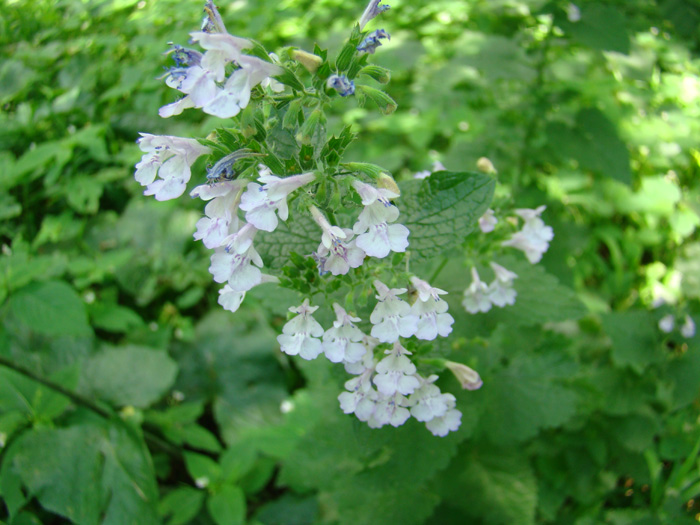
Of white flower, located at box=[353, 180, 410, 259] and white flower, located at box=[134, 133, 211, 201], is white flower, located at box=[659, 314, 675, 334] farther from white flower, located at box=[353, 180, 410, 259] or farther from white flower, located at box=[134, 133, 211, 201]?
white flower, located at box=[134, 133, 211, 201]

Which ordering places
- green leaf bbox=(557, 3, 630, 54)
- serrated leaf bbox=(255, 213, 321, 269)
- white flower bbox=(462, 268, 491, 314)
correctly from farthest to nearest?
1. green leaf bbox=(557, 3, 630, 54)
2. white flower bbox=(462, 268, 491, 314)
3. serrated leaf bbox=(255, 213, 321, 269)

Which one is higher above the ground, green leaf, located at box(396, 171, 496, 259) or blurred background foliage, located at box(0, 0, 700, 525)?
green leaf, located at box(396, 171, 496, 259)

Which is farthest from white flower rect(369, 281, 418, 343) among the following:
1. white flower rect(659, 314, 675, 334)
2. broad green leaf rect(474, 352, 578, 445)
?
white flower rect(659, 314, 675, 334)

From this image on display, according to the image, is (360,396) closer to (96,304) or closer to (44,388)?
(44,388)

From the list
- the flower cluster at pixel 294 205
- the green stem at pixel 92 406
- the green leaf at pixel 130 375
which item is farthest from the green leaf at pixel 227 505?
the flower cluster at pixel 294 205

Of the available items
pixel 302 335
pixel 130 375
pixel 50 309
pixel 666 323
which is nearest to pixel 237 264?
pixel 302 335
